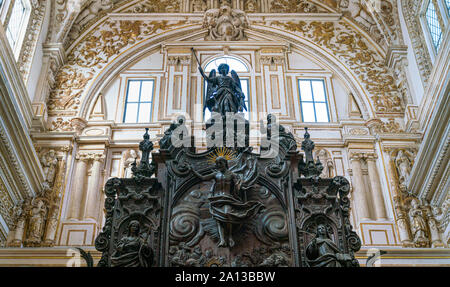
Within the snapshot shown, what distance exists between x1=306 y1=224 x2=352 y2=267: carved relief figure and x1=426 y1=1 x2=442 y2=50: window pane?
8.19 meters

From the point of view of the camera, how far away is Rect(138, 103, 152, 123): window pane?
15930mm

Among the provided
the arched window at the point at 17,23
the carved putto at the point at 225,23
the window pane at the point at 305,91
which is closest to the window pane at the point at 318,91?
the window pane at the point at 305,91

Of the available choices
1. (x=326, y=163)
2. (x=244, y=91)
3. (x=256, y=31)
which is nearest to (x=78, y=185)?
(x=244, y=91)

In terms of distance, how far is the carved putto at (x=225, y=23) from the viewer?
17703mm

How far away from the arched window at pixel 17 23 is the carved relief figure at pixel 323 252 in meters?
9.67

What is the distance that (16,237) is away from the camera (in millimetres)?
13164

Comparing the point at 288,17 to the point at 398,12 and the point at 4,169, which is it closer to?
the point at 398,12

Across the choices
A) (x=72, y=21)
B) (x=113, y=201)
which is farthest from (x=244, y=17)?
(x=113, y=201)

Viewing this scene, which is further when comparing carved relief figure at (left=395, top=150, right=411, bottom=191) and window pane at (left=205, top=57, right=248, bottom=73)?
window pane at (left=205, top=57, right=248, bottom=73)

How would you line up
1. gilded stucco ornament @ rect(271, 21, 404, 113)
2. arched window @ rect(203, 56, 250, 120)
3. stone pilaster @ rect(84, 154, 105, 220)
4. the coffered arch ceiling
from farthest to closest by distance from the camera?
arched window @ rect(203, 56, 250, 120), the coffered arch ceiling, gilded stucco ornament @ rect(271, 21, 404, 113), stone pilaster @ rect(84, 154, 105, 220)

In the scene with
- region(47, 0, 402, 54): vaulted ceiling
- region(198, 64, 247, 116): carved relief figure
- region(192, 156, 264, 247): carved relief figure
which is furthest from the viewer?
region(47, 0, 402, 54): vaulted ceiling

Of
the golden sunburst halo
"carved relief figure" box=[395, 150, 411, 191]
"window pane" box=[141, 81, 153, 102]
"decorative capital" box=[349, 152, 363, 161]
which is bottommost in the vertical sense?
the golden sunburst halo

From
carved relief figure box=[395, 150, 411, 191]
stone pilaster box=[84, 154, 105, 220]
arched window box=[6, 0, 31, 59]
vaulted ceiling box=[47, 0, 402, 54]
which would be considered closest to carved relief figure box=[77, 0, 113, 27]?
vaulted ceiling box=[47, 0, 402, 54]

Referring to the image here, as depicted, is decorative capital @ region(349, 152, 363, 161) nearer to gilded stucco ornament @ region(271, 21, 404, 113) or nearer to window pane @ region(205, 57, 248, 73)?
gilded stucco ornament @ region(271, 21, 404, 113)
